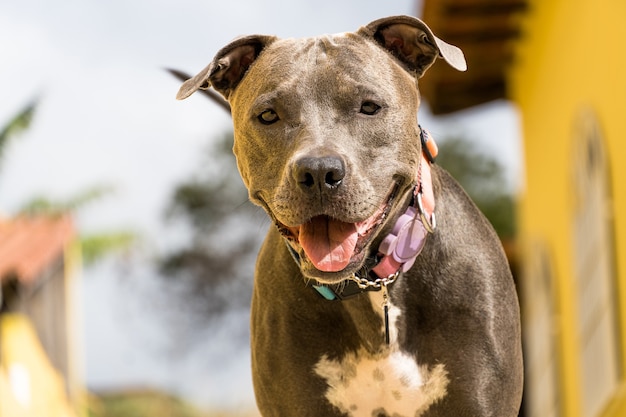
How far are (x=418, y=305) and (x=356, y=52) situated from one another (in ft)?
2.86

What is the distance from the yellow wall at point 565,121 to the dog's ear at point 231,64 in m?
4.79

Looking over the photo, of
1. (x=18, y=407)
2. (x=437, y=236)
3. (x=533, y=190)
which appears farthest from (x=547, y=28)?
(x=437, y=236)

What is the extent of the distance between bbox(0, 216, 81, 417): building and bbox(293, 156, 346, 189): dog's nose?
372 inches

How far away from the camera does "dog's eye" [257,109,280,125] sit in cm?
379

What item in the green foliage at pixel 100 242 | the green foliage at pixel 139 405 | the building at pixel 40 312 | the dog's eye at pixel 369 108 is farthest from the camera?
the green foliage at pixel 139 405

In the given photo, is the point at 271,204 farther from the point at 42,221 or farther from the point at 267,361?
the point at 42,221

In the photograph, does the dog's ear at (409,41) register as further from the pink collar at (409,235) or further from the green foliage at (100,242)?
the green foliage at (100,242)

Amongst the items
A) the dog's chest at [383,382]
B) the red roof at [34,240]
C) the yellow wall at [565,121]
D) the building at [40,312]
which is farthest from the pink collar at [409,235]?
the red roof at [34,240]

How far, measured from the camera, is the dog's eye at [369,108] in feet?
12.3

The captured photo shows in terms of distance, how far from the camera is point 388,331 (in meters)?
4.04

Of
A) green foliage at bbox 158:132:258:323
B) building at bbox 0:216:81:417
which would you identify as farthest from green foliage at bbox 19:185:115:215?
green foliage at bbox 158:132:258:323

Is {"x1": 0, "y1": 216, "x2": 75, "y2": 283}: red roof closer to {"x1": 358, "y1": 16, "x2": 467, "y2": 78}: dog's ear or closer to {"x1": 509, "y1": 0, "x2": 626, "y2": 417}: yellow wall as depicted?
{"x1": 509, "y1": 0, "x2": 626, "y2": 417}: yellow wall

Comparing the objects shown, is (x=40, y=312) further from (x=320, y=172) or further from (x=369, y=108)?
(x=320, y=172)

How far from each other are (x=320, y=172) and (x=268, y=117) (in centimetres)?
38
